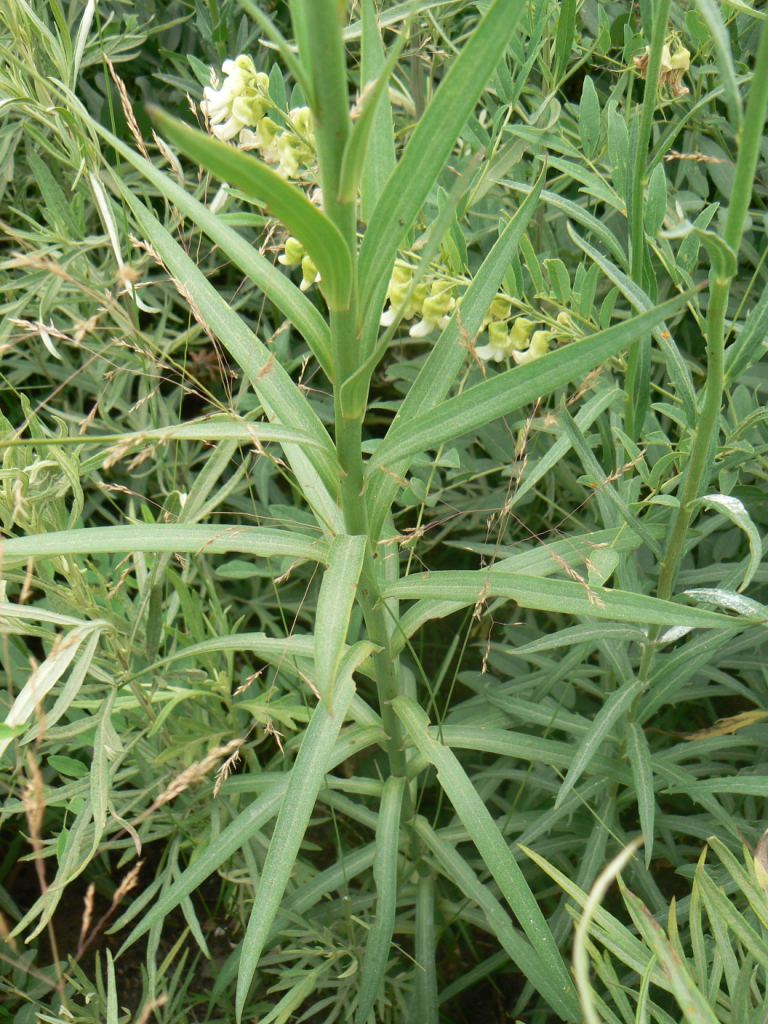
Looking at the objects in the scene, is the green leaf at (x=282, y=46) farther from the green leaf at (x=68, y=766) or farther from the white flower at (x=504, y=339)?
the green leaf at (x=68, y=766)

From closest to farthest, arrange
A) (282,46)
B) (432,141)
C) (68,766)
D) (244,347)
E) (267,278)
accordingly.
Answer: (282,46) → (432,141) → (267,278) → (244,347) → (68,766)

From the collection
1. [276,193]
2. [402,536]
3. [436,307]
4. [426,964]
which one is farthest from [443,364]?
[426,964]

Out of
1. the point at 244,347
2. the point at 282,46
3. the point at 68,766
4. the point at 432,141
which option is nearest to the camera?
the point at 282,46

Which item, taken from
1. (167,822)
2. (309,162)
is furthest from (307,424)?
(167,822)

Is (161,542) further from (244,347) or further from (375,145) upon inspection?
(375,145)

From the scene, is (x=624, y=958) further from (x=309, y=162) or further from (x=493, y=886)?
(x=309, y=162)

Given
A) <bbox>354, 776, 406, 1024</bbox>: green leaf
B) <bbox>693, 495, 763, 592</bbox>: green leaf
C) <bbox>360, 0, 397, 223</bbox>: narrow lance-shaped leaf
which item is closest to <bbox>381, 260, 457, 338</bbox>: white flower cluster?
<bbox>360, 0, 397, 223</bbox>: narrow lance-shaped leaf
